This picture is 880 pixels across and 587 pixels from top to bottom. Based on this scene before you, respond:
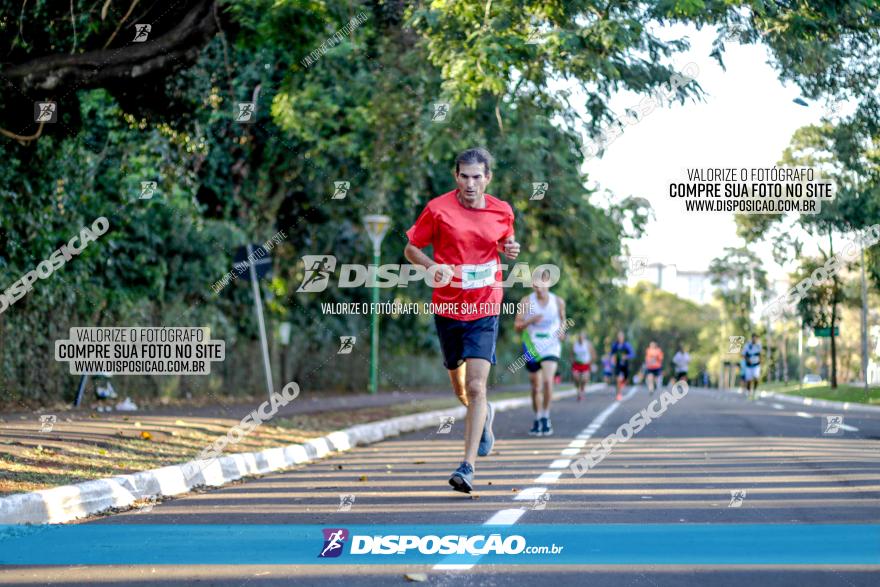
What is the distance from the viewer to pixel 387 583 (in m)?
5.53

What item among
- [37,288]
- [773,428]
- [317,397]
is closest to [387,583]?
[37,288]

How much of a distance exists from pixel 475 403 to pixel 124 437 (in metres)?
4.61

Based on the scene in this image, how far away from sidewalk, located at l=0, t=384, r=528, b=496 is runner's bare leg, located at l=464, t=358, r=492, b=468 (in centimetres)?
277

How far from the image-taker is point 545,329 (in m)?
15.7

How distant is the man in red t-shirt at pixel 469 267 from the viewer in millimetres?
8656

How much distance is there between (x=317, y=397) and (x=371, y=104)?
8.65m

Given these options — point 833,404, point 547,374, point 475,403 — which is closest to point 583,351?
point 833,404

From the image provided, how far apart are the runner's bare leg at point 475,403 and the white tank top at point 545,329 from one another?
22.2ft

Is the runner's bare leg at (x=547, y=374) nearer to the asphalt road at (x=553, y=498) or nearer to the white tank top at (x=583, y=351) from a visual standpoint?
the asphalt road at (x=553, y=498)

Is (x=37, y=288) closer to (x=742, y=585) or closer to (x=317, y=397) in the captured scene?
(x=317, y=397)

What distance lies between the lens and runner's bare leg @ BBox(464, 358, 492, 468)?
875 centimetres

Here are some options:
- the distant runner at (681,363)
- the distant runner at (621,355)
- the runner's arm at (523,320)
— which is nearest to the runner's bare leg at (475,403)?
the runner's arm at (523,320)

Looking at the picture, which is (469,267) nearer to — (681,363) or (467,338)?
(467,338)

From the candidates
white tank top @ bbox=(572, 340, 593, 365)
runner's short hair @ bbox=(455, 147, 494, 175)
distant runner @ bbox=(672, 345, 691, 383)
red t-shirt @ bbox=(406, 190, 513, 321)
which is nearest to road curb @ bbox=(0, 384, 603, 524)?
red t-shirt @ bbox=(406, 190, 513, 321)
